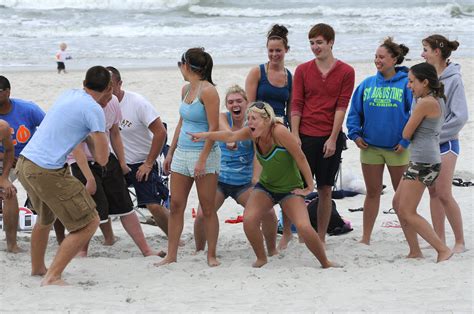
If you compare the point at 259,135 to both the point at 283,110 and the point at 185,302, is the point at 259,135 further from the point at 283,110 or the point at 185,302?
the point at 185,302

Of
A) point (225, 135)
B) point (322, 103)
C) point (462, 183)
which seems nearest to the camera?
point (225, 135)

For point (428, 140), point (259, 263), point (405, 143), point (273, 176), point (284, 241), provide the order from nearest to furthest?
point (428, 140)
point (273, 176)
point (259, 263)
point (405, 143)
point (284, 241)

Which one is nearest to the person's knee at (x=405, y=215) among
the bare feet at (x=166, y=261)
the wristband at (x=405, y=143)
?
the wristband at (x=405, y=143)

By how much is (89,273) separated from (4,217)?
1.11m

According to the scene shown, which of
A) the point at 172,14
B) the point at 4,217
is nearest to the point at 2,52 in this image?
the point at 172,14

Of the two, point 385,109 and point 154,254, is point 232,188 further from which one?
point 385,109

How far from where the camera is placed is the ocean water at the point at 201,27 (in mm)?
23266

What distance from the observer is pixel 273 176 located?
593cm

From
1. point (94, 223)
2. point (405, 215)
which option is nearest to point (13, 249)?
point (94, 223)

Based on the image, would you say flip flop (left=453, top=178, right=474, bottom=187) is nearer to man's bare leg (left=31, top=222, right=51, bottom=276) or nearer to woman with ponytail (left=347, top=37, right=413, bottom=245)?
woman with ponytail (left=347, top=37, right=413, bottom=245)

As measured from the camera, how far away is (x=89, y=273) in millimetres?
5969

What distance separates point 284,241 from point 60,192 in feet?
7.04

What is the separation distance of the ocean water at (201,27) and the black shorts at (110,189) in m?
14.6

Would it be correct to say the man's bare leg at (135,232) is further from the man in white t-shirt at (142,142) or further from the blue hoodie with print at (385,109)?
the blue hoodie with print at (385,109)
